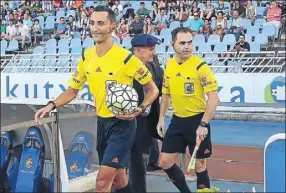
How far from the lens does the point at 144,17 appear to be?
19156 millimetres

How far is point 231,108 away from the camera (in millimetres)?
13766

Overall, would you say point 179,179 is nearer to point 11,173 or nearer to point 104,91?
point 104,91

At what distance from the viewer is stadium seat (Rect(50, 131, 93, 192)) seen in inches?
248

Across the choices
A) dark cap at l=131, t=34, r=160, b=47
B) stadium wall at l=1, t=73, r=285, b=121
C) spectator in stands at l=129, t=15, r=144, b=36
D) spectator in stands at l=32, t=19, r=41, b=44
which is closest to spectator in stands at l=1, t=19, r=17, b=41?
spectator in stands at l=32, t=19, r=41, b=44

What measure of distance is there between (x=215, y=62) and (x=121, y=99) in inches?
394

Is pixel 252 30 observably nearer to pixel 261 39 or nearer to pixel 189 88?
pixel 261 39

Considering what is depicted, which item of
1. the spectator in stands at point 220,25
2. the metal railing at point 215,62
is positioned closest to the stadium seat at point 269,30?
the spectator in stands at point 220,25

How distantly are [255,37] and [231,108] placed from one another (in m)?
3.00

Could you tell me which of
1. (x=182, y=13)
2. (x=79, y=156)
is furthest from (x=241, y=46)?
(x=79, y=156)

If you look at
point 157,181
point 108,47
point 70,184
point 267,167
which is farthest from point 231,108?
point 267,167

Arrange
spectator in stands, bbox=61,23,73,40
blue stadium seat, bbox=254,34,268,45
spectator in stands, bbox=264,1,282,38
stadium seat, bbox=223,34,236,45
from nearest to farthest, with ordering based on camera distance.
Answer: stadium seat, bbox=223,34,236,45 < blue stadium seat, bbox=254,34,268,45 < spectator in stands, bbox=264,1,282,38 < spectator in stands, bbox=61,23,73,40

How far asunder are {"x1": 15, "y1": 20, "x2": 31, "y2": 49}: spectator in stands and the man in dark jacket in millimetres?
15251

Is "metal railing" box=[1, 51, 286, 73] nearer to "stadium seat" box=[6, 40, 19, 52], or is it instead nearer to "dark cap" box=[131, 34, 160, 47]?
"stadium seat" box=[6, 40, 19, 52]

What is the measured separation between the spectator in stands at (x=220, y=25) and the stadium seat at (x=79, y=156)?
10.5m
